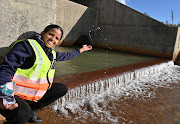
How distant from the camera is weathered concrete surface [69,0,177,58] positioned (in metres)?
9.12

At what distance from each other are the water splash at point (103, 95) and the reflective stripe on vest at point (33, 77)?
958 mm

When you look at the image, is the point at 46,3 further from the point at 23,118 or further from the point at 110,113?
the point at 110,113

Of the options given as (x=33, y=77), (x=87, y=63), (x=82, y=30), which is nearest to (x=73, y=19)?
(x=82, y=30)

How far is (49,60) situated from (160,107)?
8.40 feet

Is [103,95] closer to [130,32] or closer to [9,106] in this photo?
[9,106]

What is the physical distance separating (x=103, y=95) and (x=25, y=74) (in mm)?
2239

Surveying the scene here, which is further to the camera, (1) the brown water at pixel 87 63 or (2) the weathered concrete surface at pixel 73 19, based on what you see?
(2) the weathered concrete surface at pixel 73 19

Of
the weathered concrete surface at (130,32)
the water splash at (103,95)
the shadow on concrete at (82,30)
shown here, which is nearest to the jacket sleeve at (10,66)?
the water splash at (103,95)

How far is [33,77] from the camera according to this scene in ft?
5.31

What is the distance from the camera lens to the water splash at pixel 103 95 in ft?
8.46

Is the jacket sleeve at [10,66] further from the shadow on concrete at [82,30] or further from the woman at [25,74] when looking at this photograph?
the shadow on concrete at [82,30]

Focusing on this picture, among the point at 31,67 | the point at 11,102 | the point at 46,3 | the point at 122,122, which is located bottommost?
the point at 122,122

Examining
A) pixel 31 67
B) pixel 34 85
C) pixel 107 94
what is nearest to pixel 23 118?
pixel 34 85

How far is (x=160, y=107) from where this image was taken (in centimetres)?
309
